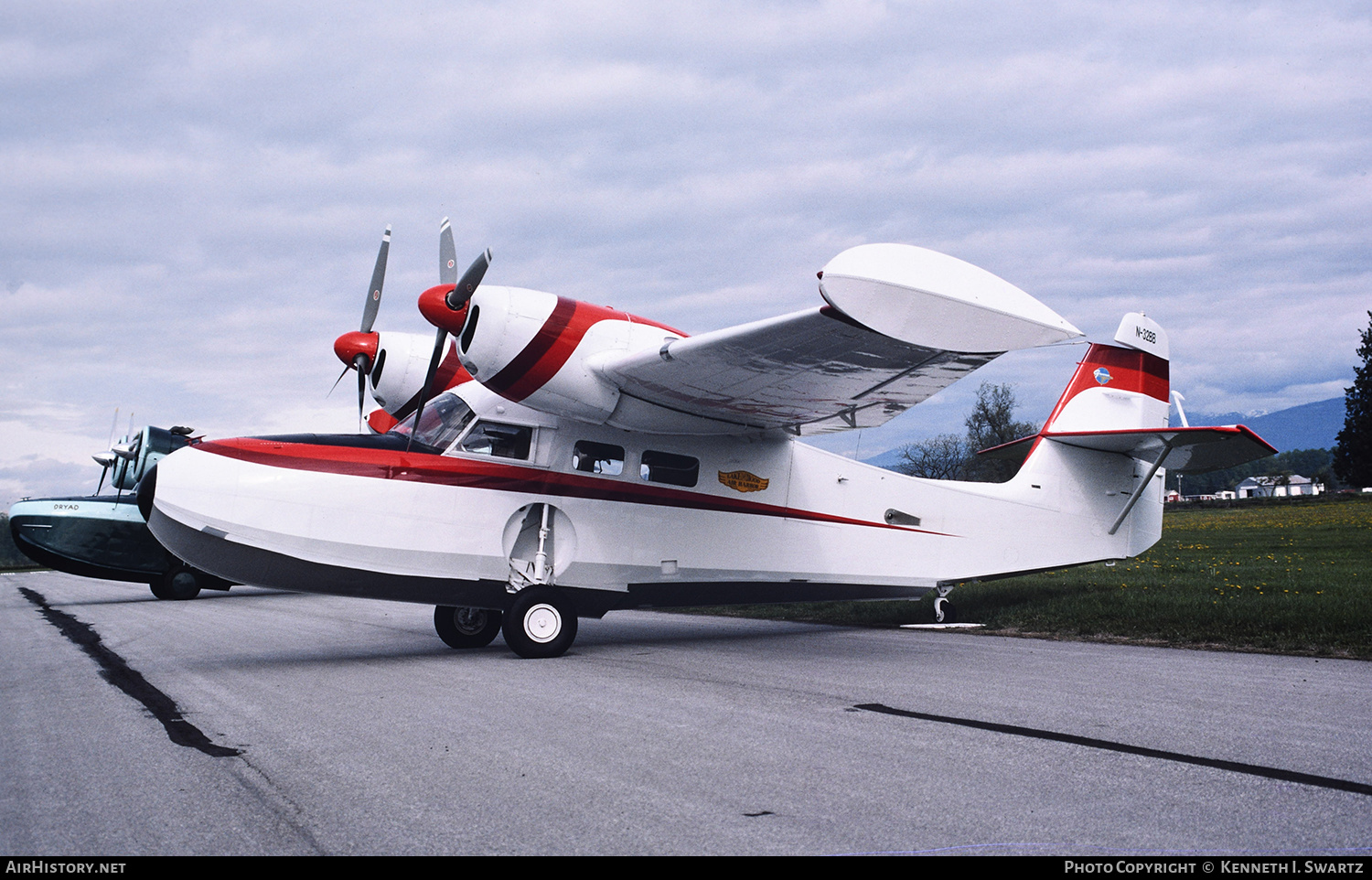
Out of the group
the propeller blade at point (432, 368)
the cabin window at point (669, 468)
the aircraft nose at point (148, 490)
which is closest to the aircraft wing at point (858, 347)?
the cabin window at point (669, 468)

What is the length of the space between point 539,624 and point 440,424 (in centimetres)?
245

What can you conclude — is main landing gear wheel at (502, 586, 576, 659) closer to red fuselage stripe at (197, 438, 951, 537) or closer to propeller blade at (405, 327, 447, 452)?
red fuselage stripe at (197, 438, 951, 537)

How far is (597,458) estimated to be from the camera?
388 inches

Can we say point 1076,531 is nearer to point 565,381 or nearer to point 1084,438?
point 1084,438

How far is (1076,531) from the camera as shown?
41.6 feet

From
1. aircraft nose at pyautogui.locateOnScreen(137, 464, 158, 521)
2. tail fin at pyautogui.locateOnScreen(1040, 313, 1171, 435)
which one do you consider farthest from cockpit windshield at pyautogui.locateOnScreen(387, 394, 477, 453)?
tail fin at pyautogui.locateOnScreen(1040, 313, 1171, 435)

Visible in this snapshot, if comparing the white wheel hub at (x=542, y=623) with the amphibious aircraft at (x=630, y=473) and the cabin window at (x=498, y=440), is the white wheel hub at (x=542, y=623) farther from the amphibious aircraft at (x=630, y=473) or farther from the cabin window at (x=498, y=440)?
the cabin window at (x=498, y=440)

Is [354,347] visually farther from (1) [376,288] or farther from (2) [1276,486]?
(2) [1276,486]

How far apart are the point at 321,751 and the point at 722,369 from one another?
4748mm

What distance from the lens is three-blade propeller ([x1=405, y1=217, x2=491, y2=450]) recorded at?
8445 millimetres

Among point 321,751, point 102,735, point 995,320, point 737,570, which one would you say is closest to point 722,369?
point 995,320

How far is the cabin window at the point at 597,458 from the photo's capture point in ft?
32.1

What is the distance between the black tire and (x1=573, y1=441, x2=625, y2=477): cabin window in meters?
16.4

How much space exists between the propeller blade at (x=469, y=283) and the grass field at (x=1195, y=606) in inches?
311
